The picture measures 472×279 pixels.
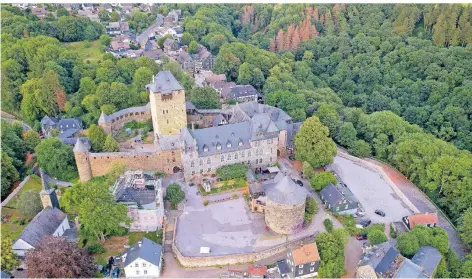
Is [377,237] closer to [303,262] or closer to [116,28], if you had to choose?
[303,262]

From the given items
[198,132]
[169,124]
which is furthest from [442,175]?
[169,124]

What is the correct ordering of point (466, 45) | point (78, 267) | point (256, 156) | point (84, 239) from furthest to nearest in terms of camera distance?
point (466, 45)
point (256, 156)
point (84, 239)
point (78, 267)

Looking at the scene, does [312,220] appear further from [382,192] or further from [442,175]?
[442,175]

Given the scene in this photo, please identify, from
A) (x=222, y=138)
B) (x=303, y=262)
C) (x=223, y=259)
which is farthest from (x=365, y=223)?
(x=222, y=138)

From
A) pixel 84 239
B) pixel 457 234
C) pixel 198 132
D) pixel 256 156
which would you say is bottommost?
pixel 457 234

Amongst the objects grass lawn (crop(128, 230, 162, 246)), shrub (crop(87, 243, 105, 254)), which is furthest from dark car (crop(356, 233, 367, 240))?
shrub (crop(87, 243, 105, 254))

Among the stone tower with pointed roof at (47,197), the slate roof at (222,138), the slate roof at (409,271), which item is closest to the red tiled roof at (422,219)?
the slate roof at (409,271)

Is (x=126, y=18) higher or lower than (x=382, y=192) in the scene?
higher

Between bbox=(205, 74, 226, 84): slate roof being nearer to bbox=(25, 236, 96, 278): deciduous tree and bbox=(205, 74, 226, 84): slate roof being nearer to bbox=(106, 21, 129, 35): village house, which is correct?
bbox=(106, 21, 129, 35): village house
